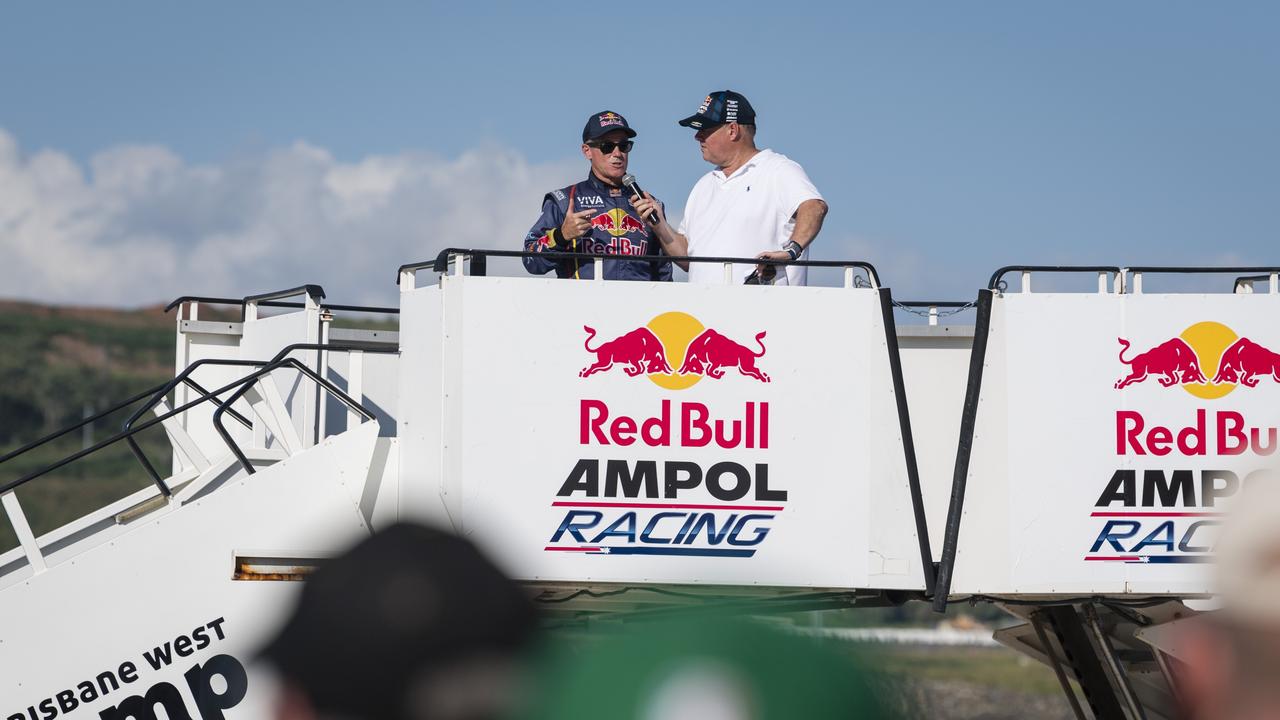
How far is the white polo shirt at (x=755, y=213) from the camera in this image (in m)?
7.63

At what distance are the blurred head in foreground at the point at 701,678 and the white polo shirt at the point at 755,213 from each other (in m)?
6.01

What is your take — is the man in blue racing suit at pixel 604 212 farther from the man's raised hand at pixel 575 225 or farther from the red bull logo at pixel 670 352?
the red bull logo at pixel 670 352

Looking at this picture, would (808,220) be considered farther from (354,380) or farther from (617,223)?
(354,380)

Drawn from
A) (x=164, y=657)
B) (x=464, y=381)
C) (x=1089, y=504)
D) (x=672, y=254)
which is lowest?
(x=164, y=657)

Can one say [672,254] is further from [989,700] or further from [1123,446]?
[989,700]

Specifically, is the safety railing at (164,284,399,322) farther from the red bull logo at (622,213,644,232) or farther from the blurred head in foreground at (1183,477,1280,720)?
the blurred head in foreground at (1183,477,1280,720)

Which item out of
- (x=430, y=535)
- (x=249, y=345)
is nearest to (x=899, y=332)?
(x=249, y=345)

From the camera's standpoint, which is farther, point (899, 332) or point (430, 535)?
point (899, 332)

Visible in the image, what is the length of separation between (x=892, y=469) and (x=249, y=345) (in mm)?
4689

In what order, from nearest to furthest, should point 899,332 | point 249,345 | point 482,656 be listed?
point 482,656
point 899,332
point 249,345

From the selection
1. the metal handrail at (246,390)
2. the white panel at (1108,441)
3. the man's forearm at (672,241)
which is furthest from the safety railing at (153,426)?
the white panel at (1108,441)

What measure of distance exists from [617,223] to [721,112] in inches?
32.9

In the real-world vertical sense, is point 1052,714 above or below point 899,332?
below

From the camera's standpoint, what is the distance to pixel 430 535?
155 centimetres
